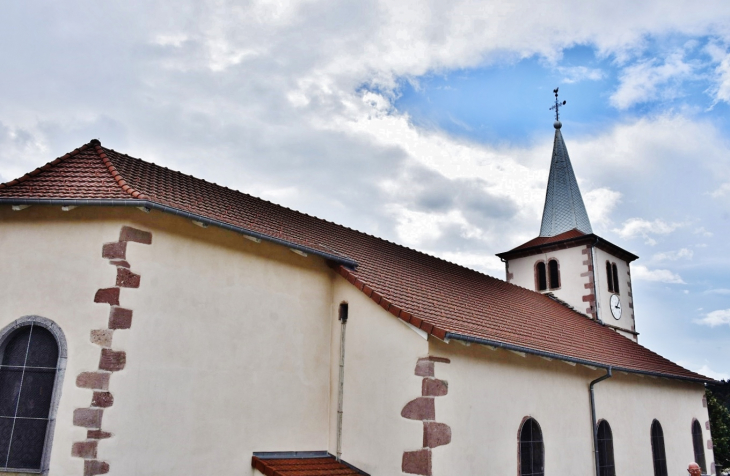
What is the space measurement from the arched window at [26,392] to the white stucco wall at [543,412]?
199 inches

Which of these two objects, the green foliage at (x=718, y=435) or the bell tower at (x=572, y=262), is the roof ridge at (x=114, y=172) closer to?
the bell tower at (x=572, y=262)

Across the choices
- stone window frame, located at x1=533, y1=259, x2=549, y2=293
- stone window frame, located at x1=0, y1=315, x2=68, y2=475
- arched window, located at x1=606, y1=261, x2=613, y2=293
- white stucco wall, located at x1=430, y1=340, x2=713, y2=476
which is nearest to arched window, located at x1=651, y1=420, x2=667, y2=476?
Answer: white stucco wall, located at x1=430, y1=340, x2=713, y2=476

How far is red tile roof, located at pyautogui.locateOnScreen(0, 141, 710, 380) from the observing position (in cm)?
803

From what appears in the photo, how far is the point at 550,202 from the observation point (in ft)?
70.6

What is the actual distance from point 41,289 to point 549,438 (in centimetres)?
864

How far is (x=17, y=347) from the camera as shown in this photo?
7.12m

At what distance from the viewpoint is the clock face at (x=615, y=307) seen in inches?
748

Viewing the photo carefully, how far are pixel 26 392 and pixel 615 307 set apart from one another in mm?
17546

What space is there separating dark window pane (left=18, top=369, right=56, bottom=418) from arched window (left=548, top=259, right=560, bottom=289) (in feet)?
53.3

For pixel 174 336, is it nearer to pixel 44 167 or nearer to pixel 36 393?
pixel 36 393

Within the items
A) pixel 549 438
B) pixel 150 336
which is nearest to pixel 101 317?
pixel 150 336

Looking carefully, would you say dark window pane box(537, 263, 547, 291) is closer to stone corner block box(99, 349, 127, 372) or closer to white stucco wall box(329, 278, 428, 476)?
white stucco wall box(329, 278, 428, 476)

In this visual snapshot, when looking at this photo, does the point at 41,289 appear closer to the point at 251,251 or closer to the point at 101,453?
the point at 101,453

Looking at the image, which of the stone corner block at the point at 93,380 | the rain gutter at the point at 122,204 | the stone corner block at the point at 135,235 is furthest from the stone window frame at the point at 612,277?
the stone corner block at the point at 93,380
